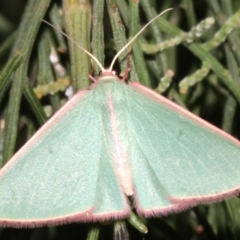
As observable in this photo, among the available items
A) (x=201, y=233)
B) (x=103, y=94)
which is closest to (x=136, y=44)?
(x=103, y=94)

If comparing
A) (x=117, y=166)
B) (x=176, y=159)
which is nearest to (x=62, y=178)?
(x=117, y=166)

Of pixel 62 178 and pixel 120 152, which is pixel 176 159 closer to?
pixel 120 152

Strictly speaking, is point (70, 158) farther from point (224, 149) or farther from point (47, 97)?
point (47, 97)

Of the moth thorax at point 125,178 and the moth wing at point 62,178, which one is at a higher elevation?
the moth wing at point 62,178

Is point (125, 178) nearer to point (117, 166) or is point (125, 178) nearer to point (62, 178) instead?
point (117, 166)
